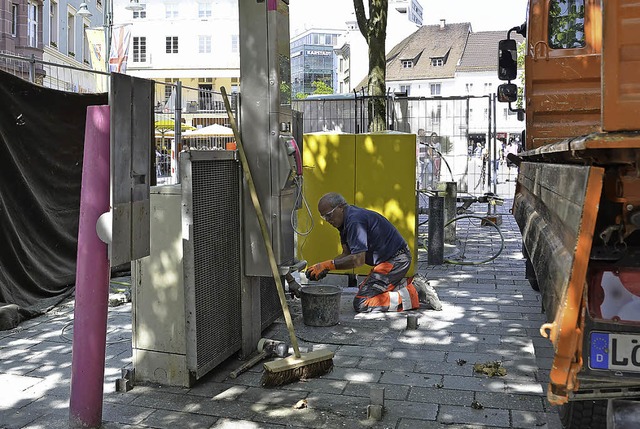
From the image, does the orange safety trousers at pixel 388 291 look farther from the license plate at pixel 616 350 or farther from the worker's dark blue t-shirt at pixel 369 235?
Result: the license plate at pixel 616 350

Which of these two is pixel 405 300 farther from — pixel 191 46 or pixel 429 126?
pixel 191 46

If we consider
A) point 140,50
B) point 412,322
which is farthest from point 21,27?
point 140,50

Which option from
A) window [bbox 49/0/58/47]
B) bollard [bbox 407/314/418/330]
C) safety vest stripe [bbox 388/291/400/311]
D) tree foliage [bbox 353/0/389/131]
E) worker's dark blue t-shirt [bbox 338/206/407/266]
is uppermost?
window [bbox 49/0/58/47]

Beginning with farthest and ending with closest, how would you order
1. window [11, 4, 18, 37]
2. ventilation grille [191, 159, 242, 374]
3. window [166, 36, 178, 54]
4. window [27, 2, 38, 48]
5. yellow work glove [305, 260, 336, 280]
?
window [166, 36, 178, 54] < window [27, 2, 38, 48] < window [11, 4, 18, 37] < yellow work glove [305, 260, 336, 280] < ventilation grille [191, 159, 242, 374]

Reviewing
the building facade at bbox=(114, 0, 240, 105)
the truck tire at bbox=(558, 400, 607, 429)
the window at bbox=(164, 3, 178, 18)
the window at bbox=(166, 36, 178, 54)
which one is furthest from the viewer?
the window at bbox=(164, 3, 178, 18)

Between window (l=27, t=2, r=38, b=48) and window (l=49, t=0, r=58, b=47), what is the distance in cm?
203

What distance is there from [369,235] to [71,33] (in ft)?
118

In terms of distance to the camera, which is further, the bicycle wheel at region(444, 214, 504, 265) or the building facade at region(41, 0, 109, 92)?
the building facade at region(41, 0, 109, 92)

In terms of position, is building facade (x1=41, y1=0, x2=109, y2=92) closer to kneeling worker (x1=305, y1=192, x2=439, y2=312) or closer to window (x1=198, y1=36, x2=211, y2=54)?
window (x1=198, y1=36, x2=211, y2=54)

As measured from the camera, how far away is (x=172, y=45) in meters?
67.4

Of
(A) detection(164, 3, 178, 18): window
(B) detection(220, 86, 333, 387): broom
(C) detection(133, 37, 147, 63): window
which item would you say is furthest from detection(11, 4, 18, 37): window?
(A) detection(164, 3, 178, 18): window

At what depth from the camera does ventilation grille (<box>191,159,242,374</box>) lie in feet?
16.8

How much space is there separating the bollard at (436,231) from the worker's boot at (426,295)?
8.60 ft

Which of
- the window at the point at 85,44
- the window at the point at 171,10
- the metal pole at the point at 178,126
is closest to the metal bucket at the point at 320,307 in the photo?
the metal pole at the point at 178,126
